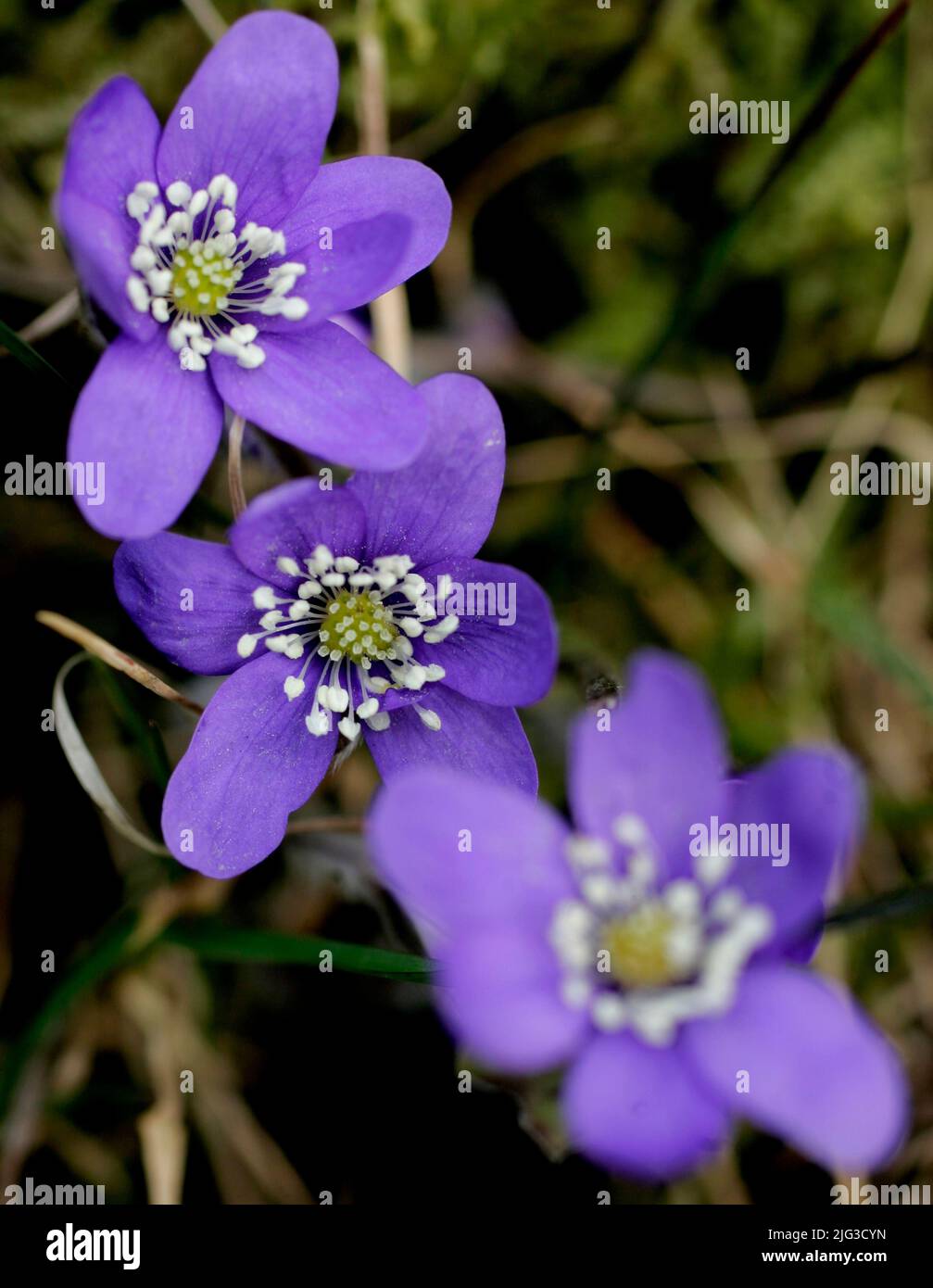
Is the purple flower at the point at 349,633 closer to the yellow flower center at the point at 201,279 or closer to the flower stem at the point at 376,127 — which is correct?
the yellow flower center at the point at 201,279

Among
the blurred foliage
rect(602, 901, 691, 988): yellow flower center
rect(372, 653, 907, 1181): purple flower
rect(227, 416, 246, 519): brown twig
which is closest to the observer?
rect(372, 653, 907, 1181): purple flower

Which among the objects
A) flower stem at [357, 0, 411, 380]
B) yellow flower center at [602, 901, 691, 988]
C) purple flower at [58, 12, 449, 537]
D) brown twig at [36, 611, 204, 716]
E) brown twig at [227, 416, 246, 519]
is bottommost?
yellow flower center at [602, 901, 691, 988]

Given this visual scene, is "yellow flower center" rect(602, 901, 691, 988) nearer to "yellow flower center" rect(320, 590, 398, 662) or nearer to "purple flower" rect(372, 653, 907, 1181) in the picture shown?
"purple flower" rect(372, 653, 907, 1181)

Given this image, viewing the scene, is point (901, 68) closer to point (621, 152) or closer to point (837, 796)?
point (621, 152)

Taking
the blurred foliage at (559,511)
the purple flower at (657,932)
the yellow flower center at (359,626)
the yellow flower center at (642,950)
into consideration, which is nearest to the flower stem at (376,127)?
the blurred foliage at (559,511)

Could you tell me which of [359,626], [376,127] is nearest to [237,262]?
[359,626]

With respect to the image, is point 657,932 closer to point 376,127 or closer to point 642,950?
point 642,950

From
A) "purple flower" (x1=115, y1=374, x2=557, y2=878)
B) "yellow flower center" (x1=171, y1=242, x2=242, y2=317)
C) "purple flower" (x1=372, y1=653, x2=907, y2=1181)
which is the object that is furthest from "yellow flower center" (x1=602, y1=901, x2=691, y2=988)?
"yellow flower center" (x1=171, y1=242, x2=242, y2=317)
